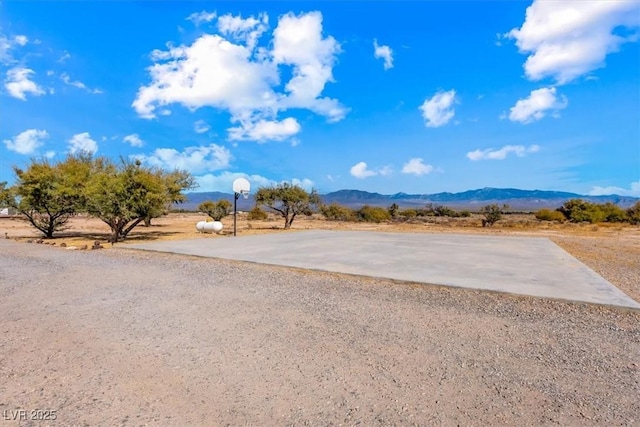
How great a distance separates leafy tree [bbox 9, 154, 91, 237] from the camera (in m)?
17.0

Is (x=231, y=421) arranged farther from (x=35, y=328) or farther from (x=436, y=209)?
(x=436, y=209)

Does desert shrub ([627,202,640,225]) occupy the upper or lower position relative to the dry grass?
upper

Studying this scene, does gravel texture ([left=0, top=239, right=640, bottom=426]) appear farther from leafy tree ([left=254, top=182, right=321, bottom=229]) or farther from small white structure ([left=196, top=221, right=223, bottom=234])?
leafy tree ([left=254, top=182, right=321, bottom=229])

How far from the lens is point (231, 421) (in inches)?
97.1

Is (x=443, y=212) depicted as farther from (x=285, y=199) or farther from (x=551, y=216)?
(x=285, y=199)

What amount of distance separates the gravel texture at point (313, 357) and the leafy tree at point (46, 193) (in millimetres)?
13042

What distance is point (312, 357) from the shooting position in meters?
3.50

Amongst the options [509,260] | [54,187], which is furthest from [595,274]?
[54,187]

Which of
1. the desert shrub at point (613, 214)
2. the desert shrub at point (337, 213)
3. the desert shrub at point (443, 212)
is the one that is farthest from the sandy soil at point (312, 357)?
the desert shrub at point (443, 212)

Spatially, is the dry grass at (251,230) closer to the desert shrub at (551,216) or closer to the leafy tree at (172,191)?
the leafy tree at (172,191)

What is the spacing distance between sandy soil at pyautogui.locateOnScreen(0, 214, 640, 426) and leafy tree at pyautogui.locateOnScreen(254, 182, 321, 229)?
20397 millimetres

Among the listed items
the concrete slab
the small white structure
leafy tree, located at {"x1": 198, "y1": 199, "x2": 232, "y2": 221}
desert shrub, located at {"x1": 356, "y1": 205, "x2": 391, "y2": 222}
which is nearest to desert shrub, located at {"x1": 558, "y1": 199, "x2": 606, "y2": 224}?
desert shrub, located at {"x1": 356, "y1": 205, "x2": 391, "y2": 222}

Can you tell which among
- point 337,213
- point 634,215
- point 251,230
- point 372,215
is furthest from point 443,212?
point 251,230

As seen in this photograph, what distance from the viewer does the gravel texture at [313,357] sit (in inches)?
102
